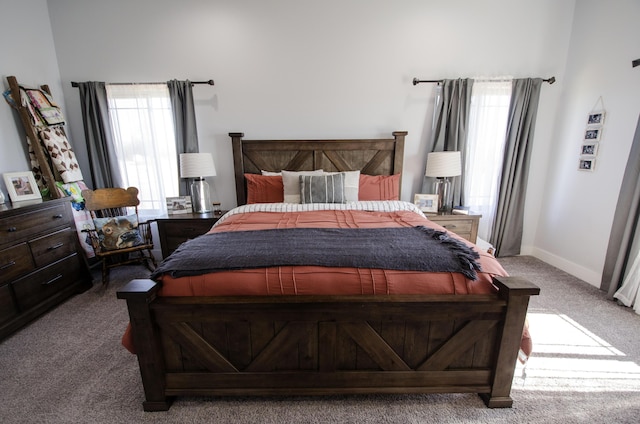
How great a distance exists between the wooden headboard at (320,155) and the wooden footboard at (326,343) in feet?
6.59

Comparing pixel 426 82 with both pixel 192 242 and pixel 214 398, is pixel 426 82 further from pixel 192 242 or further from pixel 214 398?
pixel 214 398

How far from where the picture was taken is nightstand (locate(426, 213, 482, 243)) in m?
2.86

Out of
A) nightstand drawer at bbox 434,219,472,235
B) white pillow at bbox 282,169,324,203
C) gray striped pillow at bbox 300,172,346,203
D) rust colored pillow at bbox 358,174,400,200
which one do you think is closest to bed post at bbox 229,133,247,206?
white pillow at bbox 282,169,324,203

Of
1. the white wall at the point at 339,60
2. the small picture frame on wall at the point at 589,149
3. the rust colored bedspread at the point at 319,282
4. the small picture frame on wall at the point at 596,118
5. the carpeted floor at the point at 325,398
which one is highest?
the white wall at the point at 339,60

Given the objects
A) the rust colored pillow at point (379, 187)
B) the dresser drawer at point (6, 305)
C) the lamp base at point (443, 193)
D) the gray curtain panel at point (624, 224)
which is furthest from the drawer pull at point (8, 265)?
the gray curtain panel at point (624, 224)

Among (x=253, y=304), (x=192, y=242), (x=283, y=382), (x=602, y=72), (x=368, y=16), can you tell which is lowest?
(x=283, y=382)

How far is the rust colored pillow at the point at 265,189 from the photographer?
9.45ft

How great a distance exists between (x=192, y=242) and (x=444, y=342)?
156 centimetres

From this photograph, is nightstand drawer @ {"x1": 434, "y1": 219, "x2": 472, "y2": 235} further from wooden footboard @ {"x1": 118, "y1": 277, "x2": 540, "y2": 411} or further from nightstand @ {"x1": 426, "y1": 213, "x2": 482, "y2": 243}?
wooden footboard @ {"x1": 118, "y1": 277, "x2": 540, "y2": 411}

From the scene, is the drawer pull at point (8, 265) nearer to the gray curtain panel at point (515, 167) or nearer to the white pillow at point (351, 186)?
the white pillow at point (351, 186)

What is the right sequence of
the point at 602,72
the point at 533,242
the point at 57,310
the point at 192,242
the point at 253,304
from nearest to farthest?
the point at 253,304 → the point at 192,242 → the point at 57,310 → the point at 602,72 → the point at 533,242

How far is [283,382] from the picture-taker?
1412 mm

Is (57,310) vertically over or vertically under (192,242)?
under

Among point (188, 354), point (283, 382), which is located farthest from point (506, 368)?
point (188, 354)
